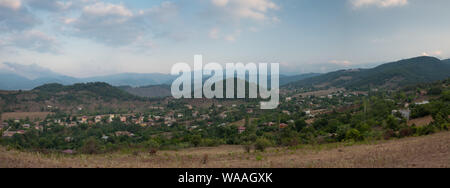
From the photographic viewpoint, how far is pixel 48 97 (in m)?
71.6

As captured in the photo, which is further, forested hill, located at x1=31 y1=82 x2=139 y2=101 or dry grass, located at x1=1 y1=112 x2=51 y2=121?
forested hill, located at x1=31 y1=82 x2=139 y2=101

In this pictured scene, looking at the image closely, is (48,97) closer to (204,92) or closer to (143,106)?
(143,106)

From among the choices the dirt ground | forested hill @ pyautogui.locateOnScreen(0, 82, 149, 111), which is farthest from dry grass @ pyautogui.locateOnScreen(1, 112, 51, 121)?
forested hill @ pyautogui.locateOnScreen(0, 82, 149, 111)

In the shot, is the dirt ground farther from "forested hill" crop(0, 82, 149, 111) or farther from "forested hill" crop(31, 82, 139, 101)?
"forested hill" crop(31, 82, 139, 101)

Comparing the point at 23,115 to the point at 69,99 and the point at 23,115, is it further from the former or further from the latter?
the point at 69,99

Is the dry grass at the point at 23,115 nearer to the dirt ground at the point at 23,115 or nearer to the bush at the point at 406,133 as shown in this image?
the dirt ground at the point at 23,115

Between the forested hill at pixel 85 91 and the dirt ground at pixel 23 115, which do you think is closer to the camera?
the dirt ground at pixel 23 115

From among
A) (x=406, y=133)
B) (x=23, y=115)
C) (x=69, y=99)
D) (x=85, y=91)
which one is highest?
(x=85, y=91)

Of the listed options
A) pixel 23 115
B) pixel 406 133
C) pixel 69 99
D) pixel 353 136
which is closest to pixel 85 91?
pixel 69 99

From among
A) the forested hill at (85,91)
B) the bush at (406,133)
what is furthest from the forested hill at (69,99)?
the bush at (406,133)

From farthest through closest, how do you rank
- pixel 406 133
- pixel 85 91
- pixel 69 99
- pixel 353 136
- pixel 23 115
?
1. pixel 85 91
2. pixel 69 99
3. pixel 23 115
4. pixel 353 136
5. pixel 406 133

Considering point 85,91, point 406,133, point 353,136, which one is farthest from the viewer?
point 85,91

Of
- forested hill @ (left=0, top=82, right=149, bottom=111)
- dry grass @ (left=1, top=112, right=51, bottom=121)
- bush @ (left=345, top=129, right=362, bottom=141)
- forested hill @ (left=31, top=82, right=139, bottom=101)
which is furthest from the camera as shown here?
forested hill @ (left=31, top=82, right=139, bottom=101)
